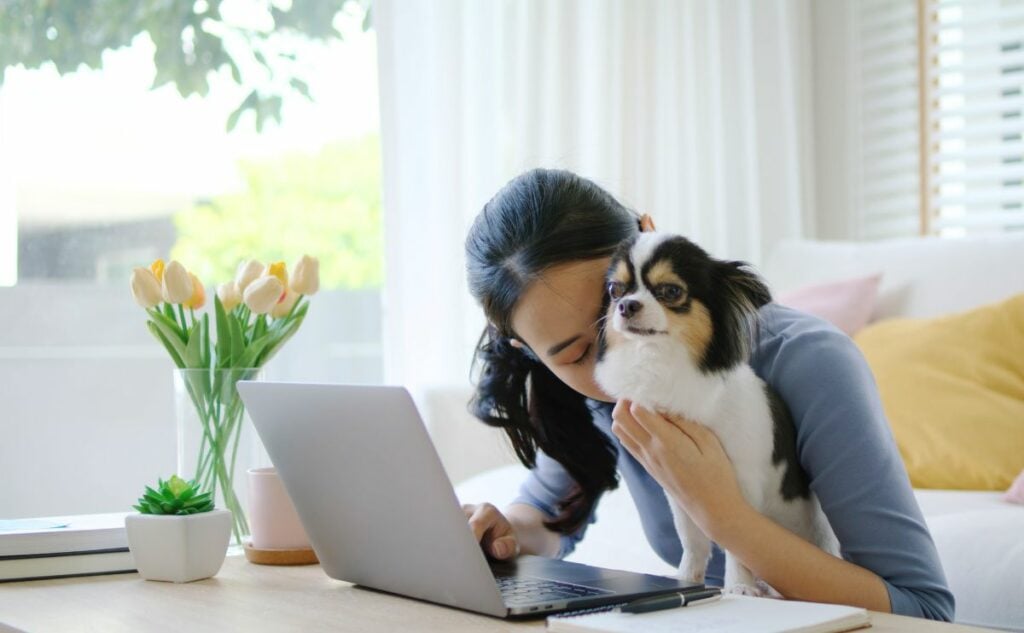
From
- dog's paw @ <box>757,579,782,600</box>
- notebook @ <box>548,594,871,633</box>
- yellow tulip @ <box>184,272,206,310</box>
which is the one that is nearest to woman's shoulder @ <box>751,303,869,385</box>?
dog's paw @ <box>757,579,782,600</box>

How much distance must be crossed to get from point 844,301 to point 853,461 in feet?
4.89

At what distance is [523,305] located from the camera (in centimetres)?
137

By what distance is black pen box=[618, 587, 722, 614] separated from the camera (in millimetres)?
989

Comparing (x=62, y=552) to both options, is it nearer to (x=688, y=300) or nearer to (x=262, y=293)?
(x=262, y=293)

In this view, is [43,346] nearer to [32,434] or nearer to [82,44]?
[32,434]

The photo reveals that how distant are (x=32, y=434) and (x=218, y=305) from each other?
4.72 feet

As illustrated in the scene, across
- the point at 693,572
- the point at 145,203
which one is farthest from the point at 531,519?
the point at 145,203

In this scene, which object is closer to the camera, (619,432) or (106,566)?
(619,432)

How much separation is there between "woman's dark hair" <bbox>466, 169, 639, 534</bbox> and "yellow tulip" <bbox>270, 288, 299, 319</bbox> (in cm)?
27

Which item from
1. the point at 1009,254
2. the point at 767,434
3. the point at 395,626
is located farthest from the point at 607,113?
the point at 395,626

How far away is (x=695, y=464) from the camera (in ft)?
3.89

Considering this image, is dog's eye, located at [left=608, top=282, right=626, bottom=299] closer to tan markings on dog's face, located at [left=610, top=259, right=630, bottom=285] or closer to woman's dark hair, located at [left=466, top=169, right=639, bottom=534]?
tan markings on dog's face, located at [left=610, top=259, right=630, bottom=285]

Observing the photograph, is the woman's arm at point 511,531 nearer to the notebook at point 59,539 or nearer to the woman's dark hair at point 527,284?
the woman's dark hair at point 527,284

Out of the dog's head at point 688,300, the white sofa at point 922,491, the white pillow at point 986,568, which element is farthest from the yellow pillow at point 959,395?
the dog's head at point 688,300
